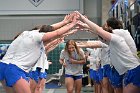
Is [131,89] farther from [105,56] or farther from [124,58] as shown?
[105,56]

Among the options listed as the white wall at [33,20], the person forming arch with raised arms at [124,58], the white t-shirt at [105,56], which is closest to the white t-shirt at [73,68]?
the white t-shirt at [105,56]

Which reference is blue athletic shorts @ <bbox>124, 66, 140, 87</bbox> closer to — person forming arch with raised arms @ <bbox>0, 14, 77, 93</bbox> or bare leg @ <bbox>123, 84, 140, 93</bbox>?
bare leg @ <bbox>123, 84, 140, 93</bbox>

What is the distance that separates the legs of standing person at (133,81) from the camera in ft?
17.5

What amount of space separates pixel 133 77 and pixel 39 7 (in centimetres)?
1474

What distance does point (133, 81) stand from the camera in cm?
538

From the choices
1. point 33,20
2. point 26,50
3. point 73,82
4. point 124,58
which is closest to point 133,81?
point 124,58

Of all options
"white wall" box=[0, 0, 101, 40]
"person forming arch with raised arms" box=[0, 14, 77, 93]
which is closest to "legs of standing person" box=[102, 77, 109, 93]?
"person forming arch with raised arms" box=[0, 14, 77, 93]

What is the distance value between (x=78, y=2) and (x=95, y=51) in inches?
364

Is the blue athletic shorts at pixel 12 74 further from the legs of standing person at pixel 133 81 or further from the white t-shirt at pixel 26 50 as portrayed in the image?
the legs of standing person at pixel 133 81

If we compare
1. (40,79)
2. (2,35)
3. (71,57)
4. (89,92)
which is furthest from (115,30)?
(2,35)

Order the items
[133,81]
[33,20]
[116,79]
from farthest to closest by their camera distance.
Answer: [33,20], [116,79], [133,81]

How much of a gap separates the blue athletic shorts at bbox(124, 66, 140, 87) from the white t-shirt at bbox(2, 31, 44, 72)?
145 cm

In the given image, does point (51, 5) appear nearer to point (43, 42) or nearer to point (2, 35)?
point (2, 35)

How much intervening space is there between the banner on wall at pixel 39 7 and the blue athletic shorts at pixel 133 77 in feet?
46.4
